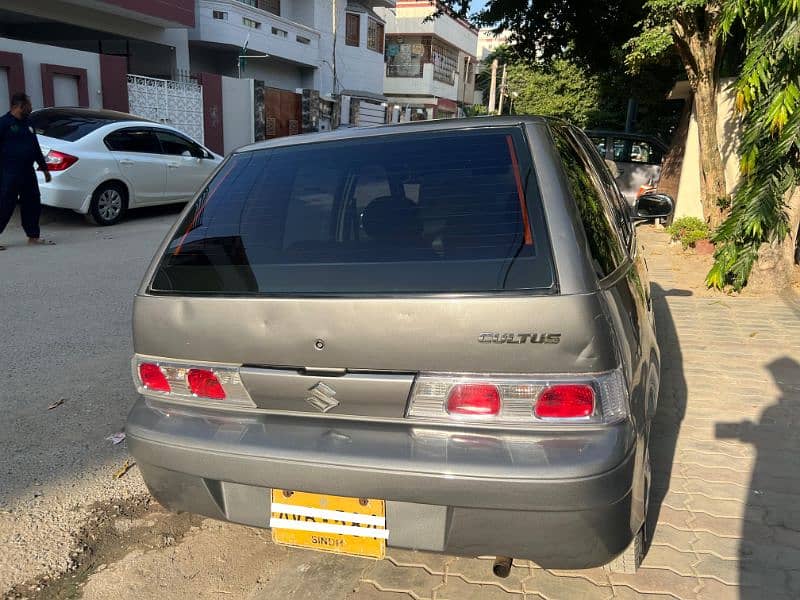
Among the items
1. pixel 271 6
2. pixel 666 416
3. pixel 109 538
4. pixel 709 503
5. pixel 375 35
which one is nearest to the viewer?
pixel 109 538

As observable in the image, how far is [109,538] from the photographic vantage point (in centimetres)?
266

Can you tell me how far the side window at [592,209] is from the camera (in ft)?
6.87

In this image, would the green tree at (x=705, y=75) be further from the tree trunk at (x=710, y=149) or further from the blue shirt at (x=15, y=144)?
the blue shirt at (x=15, y=144)

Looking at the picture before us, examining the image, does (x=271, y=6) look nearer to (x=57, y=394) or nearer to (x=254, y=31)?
(x=254, y=31)

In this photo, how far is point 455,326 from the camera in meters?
1.86

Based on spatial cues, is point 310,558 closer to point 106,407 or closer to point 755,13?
point 106,407

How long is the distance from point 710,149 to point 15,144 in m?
8.27

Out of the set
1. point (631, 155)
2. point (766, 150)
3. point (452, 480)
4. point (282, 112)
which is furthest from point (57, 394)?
point (282, 112)

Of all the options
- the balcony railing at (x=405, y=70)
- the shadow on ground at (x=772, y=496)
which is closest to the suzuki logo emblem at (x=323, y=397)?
the shadow on ground at (x=772, y=496)

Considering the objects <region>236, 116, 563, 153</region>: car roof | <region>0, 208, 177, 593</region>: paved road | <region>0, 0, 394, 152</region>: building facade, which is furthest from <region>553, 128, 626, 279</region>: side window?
<region>0, 0, 394, 152</region>: building facade

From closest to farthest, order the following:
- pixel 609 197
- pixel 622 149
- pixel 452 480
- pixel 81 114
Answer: pixel 452 480 → pixel 609 197 → pixel 81 114 → pixel 622 149

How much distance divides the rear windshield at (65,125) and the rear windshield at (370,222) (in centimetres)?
766

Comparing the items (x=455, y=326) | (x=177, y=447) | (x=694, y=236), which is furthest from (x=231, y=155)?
(x=694, y=236)

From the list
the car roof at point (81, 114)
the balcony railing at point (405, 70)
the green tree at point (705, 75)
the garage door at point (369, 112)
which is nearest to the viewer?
the green tree at point (705, 75)
